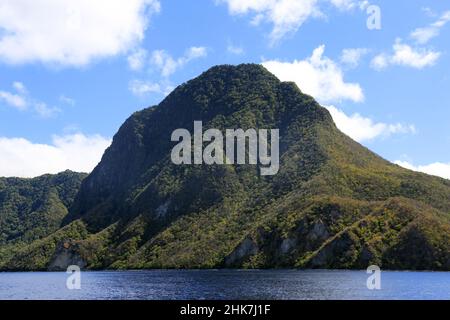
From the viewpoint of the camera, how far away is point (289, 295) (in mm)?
108750
